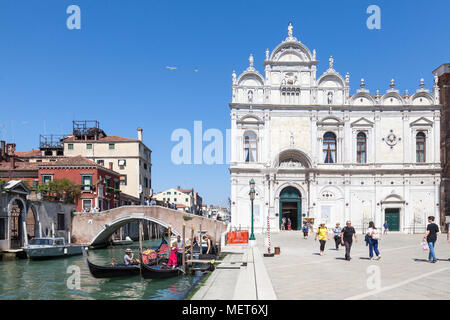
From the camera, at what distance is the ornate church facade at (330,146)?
35375 mm

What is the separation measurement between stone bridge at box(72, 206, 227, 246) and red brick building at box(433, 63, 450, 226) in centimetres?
1794

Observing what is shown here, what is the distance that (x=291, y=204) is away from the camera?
36094 mm

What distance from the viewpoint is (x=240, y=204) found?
114 feet

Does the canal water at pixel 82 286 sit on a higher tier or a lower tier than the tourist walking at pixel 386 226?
lower

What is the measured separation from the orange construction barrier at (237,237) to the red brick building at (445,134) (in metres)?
18.7

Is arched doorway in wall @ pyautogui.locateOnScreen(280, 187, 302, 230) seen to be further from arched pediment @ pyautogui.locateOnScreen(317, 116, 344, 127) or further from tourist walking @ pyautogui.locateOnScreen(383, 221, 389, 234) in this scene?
tourist walking @ pyautogui.locateOnScreen(383, 221, 389, 234)

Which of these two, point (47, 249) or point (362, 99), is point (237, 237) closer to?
point (47, 249)

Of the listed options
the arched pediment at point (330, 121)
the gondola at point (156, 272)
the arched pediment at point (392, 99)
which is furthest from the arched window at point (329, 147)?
the gondola at point (156, 272)

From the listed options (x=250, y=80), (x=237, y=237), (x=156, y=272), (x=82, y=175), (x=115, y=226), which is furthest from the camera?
(x=82, y=175)

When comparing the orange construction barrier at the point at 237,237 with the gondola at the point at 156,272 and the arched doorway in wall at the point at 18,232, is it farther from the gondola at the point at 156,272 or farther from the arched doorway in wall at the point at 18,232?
the arched doorway in wall at the point at 18,232

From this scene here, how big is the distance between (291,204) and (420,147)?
1148 cm

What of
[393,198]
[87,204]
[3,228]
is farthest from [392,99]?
[3,228]

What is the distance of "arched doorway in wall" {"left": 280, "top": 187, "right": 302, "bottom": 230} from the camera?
35781 mm
